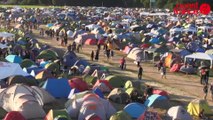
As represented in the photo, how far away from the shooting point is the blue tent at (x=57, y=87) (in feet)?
74.8

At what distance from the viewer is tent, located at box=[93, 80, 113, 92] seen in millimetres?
24344

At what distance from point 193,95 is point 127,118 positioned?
9279 millimetres

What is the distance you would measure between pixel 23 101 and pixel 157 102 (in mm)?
7414

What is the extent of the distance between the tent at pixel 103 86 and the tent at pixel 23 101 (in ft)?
16.5

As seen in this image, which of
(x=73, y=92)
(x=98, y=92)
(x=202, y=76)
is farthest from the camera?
(x=202, y=76)

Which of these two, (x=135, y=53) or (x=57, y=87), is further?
(x=135, y=53)

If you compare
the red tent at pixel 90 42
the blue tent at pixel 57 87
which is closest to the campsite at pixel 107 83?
the blue tent at pixel 57 87

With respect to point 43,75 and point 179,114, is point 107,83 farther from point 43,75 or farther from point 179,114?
point 179,114

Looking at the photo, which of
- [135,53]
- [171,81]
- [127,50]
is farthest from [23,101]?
[127,50]

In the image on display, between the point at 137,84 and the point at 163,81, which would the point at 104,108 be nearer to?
the point at 137,84

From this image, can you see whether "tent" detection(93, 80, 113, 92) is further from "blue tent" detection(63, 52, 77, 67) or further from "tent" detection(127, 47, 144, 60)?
"tent" detection(127, 47, 144, 60)

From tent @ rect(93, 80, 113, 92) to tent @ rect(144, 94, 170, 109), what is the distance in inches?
137

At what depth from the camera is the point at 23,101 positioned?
1872 centimetres

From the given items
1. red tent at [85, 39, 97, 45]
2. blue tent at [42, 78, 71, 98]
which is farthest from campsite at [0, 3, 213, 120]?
red tent at [85, 39, 97, 45]
